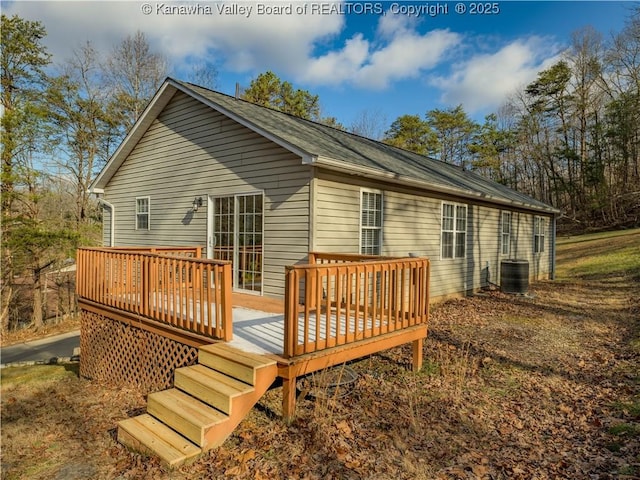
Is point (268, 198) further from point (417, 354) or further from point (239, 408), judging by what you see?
point (239, 408)

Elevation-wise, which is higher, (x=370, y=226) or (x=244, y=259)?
(x=370, y=226)

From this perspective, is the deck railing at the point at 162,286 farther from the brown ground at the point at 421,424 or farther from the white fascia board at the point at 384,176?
the white fascia board at the point at 384,176

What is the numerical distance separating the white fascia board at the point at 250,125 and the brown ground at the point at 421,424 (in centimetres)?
339

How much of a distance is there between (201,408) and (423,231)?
7.06 m

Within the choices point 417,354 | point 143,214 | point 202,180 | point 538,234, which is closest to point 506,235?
point 538,234

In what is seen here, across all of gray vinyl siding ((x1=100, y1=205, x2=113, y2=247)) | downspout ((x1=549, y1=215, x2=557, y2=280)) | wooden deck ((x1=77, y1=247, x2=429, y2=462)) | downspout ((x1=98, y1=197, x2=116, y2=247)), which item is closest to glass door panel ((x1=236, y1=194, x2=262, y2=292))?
wooden deck ((x1=77, y1=247, x2=429, y2=462))

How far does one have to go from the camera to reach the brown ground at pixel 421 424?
3.11 metres

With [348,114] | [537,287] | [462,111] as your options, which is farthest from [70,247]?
[462,111]

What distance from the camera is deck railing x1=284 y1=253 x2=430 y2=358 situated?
3.68 m

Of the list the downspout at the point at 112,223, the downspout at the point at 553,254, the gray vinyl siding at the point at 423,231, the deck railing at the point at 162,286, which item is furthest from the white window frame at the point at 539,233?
the downspout at the point at 112,223

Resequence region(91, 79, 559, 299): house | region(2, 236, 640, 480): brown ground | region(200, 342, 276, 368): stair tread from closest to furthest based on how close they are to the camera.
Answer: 1. region(2, 236, 640, 480): brown ground
2. region(200, 342, 276, 368): stair tread
3. region(91, 79, 559, 299): house

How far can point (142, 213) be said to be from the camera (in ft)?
33.7

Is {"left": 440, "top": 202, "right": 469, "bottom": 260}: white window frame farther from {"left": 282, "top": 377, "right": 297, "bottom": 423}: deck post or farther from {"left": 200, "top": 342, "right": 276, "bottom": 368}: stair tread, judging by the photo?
{"left": 200, "top": 342, "right": 276, "bottom": 368}: stair tread

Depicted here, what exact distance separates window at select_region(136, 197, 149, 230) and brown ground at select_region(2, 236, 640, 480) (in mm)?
4672
